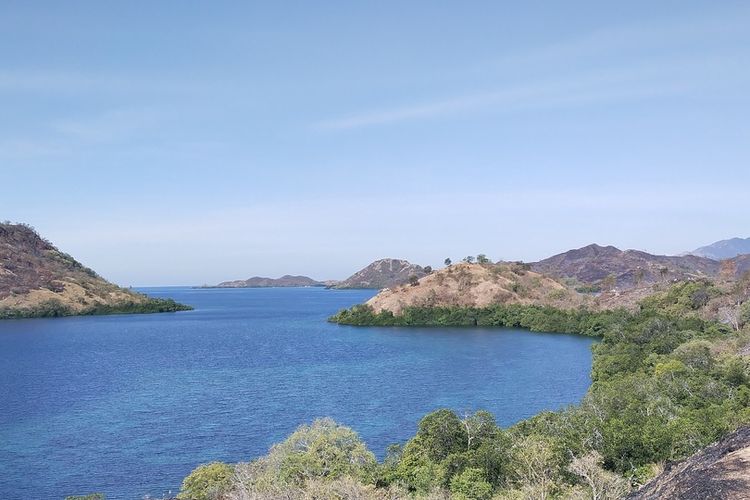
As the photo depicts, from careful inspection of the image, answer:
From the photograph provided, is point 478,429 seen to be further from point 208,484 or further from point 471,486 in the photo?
point 208,484

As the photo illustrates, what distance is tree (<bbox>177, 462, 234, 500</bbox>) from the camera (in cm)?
3759

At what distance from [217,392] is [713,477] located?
6710 centimetres

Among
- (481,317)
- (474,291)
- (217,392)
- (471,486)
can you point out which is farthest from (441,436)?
(474,291)

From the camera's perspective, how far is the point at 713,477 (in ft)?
60.8

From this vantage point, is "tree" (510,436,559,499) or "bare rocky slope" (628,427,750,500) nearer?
"bare rocky slope" (628,427,750,500)

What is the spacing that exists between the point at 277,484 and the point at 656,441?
914 inches

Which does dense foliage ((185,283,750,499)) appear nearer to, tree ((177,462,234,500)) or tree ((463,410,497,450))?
tree ((463,410,497,450))

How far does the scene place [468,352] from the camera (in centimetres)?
11638

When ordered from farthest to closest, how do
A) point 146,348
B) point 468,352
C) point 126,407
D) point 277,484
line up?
point 146,348 < point 468,352 < point 126,407 < point 277,484

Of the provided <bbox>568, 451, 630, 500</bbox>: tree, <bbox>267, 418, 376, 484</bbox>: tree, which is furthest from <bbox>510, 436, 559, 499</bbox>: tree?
<bbox>267, 418, 376, 484</bbox>: tree

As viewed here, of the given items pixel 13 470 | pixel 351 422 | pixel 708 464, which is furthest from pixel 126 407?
pixel 708 464

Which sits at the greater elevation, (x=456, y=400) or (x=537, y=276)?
(x=537, y=276)

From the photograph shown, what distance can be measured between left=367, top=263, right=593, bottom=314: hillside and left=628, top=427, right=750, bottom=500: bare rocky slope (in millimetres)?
156082

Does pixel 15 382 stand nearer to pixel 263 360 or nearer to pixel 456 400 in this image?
pixel 263 360
